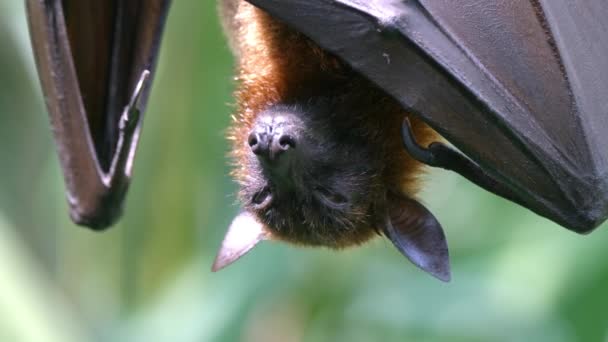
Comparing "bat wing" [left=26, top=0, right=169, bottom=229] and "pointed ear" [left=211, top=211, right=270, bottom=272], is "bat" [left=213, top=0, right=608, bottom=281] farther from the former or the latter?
"bat wing" [left=26, top=0, right=169, bottom=229]

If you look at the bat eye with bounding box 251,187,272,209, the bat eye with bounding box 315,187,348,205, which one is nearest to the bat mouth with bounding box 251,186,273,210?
Result: the bat eye with bounding box 251,187,272,209

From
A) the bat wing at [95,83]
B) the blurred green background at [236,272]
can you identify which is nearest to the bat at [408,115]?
the bat wing at [95,83]

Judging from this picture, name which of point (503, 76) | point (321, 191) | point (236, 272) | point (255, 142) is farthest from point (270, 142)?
point (236, 272)

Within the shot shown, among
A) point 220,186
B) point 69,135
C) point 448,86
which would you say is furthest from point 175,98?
point 448,86

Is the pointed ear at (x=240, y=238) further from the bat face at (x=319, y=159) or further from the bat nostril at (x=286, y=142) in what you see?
the bat nostril at (x=286, y=142)

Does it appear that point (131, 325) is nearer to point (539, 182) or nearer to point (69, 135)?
point (69, 135)
